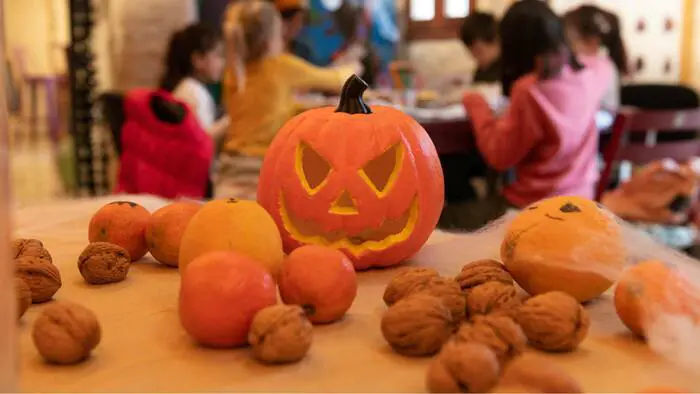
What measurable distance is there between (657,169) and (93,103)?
94.5 inches

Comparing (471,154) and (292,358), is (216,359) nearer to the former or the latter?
(292,358)

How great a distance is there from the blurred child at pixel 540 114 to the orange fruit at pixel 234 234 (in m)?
1.18

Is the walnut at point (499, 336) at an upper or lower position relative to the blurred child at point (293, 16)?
lower

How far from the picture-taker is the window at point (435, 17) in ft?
13.6

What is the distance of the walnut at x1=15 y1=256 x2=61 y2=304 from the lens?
68cm

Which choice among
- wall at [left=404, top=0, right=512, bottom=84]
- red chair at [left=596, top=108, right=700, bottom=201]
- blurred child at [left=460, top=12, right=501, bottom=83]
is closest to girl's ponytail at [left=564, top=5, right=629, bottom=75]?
blurred child at [left=460, top=12, right=501, bottom=83]

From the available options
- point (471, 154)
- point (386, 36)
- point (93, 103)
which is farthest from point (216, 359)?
point (386, 36)

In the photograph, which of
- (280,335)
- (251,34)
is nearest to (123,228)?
(280,335)

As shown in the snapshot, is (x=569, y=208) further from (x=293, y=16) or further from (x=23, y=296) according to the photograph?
(x=293, y=16)

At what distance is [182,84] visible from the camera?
2.69 metres

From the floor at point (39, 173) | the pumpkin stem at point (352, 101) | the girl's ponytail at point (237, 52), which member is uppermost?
the girl's ponytail at point (237, 52)

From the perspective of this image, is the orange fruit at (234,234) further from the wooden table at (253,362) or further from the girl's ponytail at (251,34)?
the girl's ponytail at (251,34)

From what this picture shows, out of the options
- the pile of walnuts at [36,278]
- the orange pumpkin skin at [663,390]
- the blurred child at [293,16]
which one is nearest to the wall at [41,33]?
the blurred child at [293,16]

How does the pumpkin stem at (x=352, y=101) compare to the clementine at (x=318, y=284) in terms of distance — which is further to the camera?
the pumpkin stem at (x=352, y=101)
